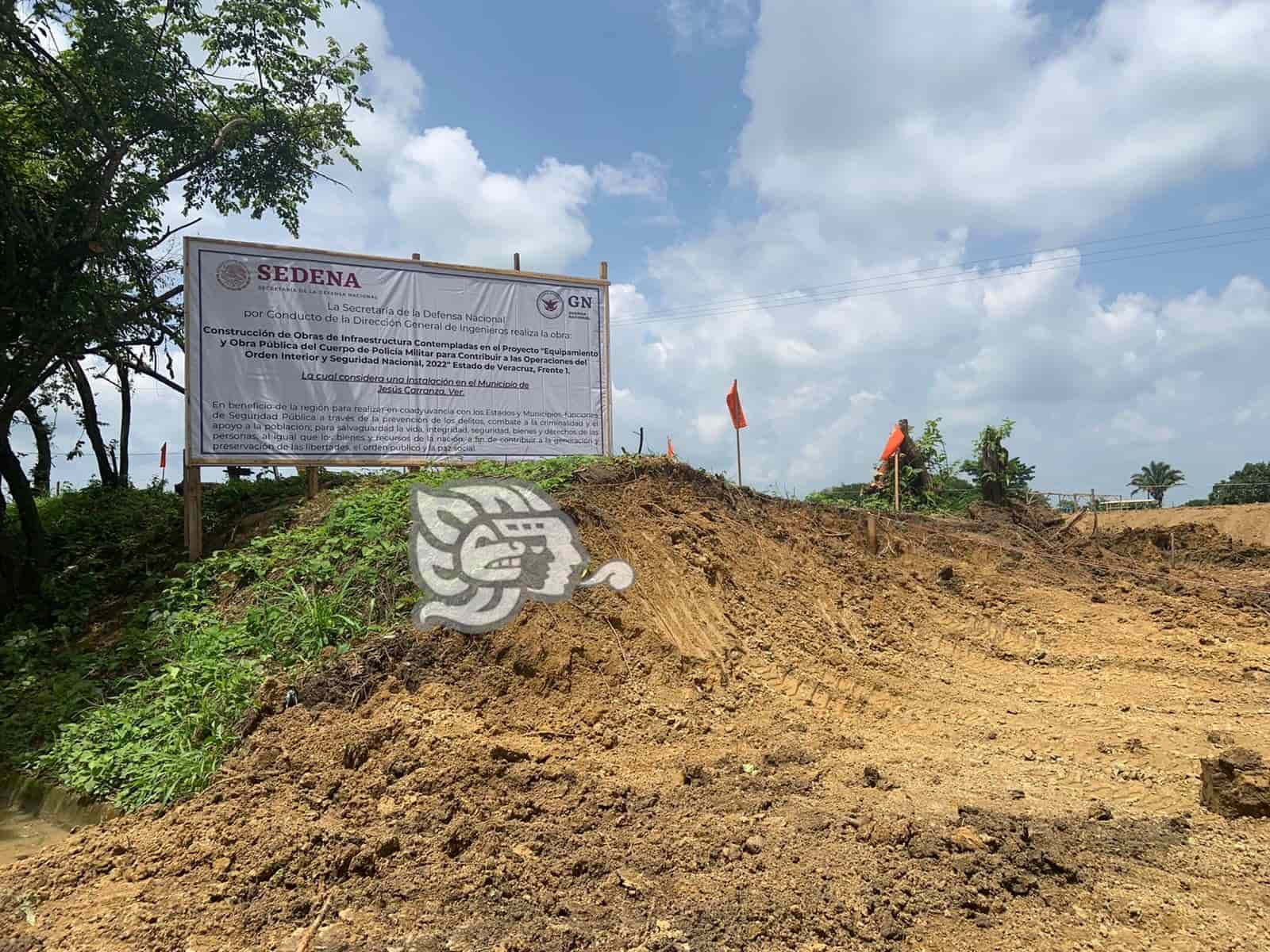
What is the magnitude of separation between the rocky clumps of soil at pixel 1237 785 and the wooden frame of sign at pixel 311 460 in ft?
19.8

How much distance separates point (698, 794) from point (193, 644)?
13.1ft

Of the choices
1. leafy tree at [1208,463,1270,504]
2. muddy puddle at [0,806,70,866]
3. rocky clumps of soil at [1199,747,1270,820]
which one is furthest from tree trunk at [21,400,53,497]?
leafy tree at [1208,463,1270,504]

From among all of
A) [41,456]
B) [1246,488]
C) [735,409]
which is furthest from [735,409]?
[1246,488]

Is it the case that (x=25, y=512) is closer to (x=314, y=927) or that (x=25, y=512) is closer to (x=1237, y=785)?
(x=314, y=927)

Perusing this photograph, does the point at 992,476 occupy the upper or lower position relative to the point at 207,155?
lower

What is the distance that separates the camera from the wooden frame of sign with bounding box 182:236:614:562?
7266 millimetres

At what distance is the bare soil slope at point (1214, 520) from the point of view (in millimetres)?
15383

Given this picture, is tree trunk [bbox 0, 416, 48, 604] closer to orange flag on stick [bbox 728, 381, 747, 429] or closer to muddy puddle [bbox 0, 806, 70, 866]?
muddy puddle [bbox 0, 806, 70, 866]

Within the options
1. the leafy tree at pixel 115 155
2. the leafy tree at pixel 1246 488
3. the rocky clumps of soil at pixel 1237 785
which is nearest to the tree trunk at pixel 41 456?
the leafy tree at pixel 115 155

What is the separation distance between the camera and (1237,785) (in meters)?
3.86

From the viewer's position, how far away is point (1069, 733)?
5.50 meters

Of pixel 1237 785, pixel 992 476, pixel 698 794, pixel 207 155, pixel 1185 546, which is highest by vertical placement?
pixel 207 155

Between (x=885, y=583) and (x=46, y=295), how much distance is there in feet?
28.2

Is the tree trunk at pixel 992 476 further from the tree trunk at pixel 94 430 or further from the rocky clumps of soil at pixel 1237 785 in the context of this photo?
the tree trunk at pixel 94 430
